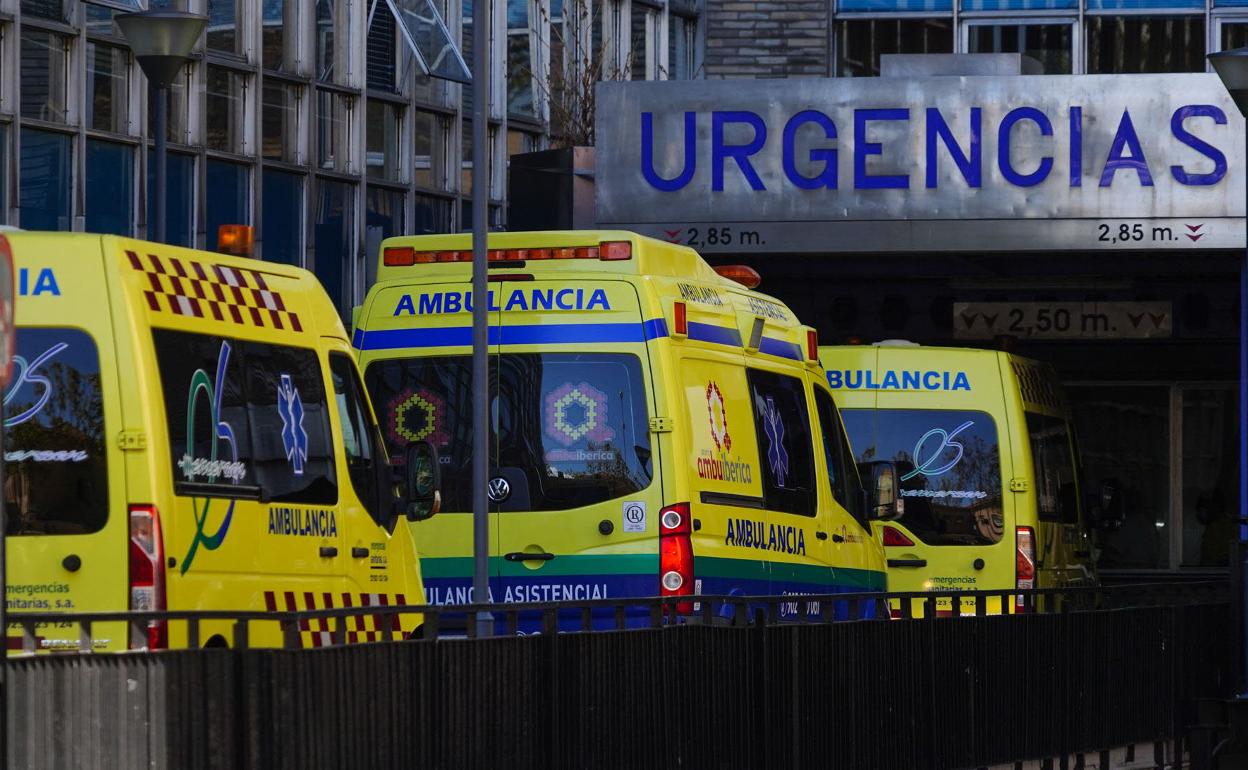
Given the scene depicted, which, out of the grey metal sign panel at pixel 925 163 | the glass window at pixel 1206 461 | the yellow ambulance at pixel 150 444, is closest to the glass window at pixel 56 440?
the yellow ambulance at pixel 150 444

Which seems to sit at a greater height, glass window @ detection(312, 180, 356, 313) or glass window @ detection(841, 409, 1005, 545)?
glass window @ detection(312, 180, 356, 313)

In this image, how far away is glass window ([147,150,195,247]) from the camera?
22.3 meters

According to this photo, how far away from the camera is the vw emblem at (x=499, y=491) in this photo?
12.6 metres

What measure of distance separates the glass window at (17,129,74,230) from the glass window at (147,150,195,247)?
1512 mm

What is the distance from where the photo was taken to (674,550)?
12.2 metres

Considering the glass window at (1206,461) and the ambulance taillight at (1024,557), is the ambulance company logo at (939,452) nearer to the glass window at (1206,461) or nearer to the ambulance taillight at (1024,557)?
the ambulance taillight at (1024,557)

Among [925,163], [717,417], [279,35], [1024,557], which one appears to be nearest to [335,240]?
[279,35]

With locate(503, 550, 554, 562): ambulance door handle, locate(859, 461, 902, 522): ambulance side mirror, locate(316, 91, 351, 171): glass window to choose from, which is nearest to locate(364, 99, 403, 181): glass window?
locate(316, 91, 351, 171): glass window

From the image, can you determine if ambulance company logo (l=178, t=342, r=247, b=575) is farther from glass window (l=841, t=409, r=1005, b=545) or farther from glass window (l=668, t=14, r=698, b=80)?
Answer: glass window (l=668, t=14, r=698, b=80)

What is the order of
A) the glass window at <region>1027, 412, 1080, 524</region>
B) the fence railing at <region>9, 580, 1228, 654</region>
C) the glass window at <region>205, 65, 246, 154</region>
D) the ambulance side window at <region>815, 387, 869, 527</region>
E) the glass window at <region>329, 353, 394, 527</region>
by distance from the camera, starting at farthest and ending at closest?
the glass window at <region>205, 65, 246, 154</region> → the glass window at <region>1027, 412, 1080, 524</region> → the ambulance side window at <region>815, 387, 869, 527</region> → the glass window at <region>329, 353, 394, 527</region> → the fence railing at <region>9, 580, 1228, 654</region>

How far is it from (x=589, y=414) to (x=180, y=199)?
35.4ft

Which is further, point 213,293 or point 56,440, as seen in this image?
point 213,293

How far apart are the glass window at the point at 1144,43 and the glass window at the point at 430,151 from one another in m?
9.33

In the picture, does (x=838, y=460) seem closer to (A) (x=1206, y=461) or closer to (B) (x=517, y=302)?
(B) (x=517, y=302)
